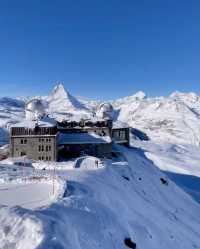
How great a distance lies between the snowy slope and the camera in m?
16.8

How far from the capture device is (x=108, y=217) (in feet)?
86.5

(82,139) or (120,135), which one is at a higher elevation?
(120,135)

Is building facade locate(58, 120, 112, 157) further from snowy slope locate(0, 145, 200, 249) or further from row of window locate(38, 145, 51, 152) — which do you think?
snowy slope locate(0, 145, 200, 249)

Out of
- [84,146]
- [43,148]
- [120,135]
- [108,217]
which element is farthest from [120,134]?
[108,217]

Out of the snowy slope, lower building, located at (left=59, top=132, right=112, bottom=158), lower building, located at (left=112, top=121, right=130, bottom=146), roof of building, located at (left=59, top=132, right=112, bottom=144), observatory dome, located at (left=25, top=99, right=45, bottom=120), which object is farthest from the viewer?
lower building, located at (left=112, top=121, right=130, bottom=146)

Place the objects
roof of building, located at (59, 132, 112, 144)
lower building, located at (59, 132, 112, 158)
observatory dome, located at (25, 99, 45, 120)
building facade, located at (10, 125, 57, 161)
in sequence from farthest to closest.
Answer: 1. observatory dome, located at (25, 99, 45, 120)
2. roof of building, located at (59, 132, 112, 144)
3. lower building, located at (59, 132, 112, 158)
4. building facade, located at (10, 125, 57, 161)

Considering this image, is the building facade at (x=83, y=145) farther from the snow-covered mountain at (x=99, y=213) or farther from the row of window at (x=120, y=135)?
the row of window at (x=120, y=135)

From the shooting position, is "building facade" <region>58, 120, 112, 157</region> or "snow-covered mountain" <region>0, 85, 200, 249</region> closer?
"snow-covered mountain" <region>0, 85, 200, 249</region>

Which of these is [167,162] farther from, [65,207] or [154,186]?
[65,207]

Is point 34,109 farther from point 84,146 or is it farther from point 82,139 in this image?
point 84,146

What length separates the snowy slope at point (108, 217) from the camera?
16.8 metres

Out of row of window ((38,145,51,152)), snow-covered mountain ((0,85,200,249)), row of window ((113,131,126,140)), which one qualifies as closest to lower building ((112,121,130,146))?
row of window ((113,131,126,140))

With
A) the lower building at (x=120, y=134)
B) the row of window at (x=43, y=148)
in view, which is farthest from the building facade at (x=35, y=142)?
the lower building at (x=120, y=134)

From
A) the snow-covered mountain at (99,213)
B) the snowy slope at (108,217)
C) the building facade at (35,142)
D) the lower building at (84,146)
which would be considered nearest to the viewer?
the snowy slope at (108,217)
